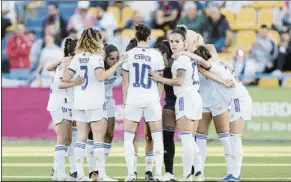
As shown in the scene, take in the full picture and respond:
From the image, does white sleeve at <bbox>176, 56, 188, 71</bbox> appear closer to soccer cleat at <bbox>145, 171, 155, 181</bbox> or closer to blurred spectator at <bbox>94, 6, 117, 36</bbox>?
soccer cleat at <bbox>145, 171, 155, 181</bbox>

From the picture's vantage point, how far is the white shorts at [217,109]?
14703mm

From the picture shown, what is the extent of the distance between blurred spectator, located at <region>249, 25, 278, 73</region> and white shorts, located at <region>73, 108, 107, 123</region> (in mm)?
12534

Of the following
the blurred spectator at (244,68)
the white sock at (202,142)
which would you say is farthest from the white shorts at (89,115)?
the blurred spectator at (244,68)

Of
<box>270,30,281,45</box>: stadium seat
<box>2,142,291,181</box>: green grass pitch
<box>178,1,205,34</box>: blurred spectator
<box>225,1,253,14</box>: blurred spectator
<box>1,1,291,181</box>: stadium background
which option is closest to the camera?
<box>2,142,291,181</box>: green grass pitch

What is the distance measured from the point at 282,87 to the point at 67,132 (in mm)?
10400

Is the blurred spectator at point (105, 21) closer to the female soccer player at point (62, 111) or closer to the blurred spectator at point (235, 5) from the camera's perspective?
the blurred spectator at point (235, 5)

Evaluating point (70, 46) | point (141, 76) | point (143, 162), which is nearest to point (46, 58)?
point (143, 162)

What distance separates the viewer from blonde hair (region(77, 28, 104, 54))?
555 inches

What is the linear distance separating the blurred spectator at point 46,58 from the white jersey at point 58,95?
35.7 ft

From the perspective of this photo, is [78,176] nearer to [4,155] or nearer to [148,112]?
[148,112]

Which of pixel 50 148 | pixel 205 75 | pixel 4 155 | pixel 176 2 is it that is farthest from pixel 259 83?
pixel 205 75

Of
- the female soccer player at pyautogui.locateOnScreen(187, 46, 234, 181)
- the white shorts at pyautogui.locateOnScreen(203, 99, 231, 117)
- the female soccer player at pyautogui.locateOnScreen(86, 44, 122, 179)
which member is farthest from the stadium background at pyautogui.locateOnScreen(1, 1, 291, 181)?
the white shorts at pyautogui.locateOnScreen(203, 99, 231, 117)

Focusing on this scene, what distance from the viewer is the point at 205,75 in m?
14.5

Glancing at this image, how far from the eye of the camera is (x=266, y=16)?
27469 mm
